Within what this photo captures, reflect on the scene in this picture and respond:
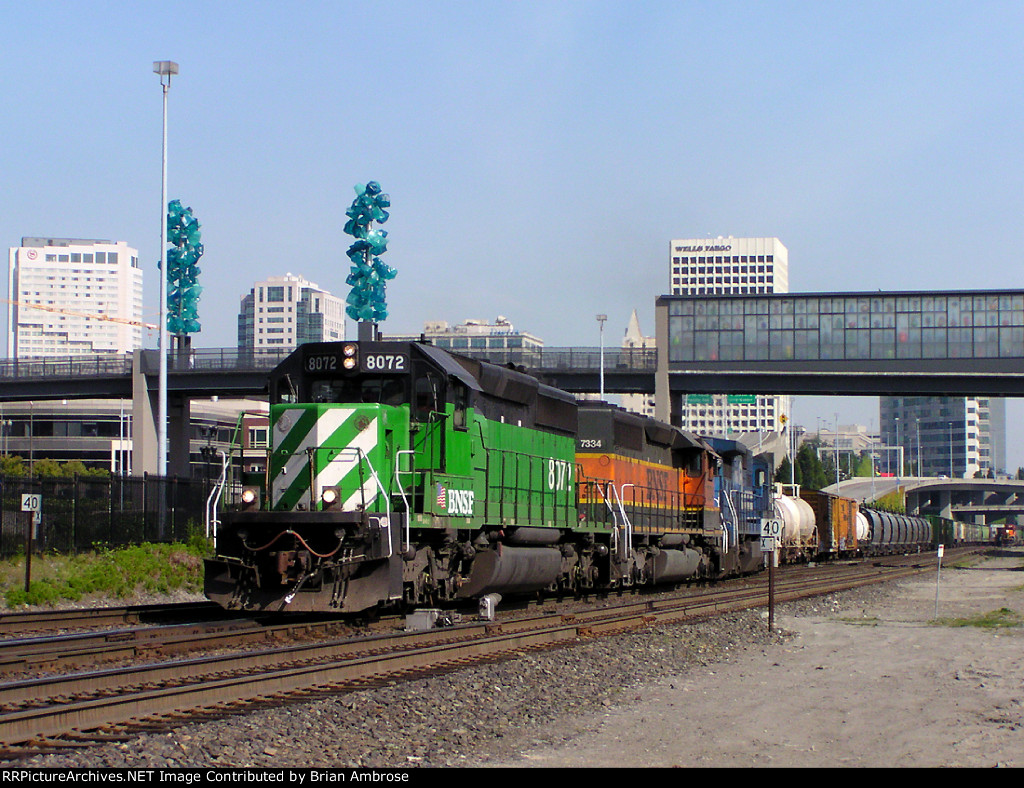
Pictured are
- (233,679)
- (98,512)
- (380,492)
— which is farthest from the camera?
(98,512)

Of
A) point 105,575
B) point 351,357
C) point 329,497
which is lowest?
point 105,575

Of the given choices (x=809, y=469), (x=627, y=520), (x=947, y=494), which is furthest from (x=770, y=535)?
Answer: (x=947, y=494)

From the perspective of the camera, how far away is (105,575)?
2266 cm

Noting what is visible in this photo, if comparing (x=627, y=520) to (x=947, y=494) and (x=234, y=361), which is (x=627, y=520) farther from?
(x=947, y=494)

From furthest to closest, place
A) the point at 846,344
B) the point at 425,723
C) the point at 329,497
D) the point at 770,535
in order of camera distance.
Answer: the point at 846,344, the point at 770,535, the point at 329,497, the point at 425,723

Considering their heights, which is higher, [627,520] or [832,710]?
[627,520]

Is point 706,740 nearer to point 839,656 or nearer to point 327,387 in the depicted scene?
point 839,656

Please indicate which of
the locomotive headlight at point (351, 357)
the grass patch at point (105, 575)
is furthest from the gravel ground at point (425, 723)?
the grass patch at point (105, 575)

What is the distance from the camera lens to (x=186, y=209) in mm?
61125

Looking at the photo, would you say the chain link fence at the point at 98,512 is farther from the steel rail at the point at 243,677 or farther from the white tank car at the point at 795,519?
the white tank car at the point at 795,519

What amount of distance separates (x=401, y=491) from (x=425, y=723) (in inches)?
214

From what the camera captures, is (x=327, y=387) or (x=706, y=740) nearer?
(x=706, y=740)

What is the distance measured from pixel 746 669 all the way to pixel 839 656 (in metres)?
2.12
